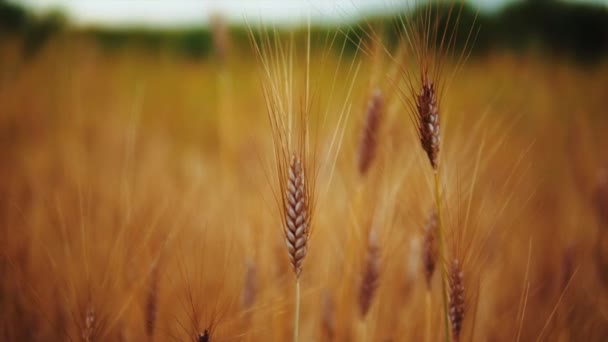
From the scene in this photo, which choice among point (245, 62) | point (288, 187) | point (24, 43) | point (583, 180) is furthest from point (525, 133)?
point (24, 43)

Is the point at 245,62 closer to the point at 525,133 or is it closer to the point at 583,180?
the point at 525,133

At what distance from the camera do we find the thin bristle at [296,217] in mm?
457

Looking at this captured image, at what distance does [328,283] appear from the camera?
91 centimetres

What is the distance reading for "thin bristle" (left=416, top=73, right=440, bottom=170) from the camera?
1.45 ft

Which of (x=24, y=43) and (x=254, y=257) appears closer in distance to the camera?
(x=254, y=257)

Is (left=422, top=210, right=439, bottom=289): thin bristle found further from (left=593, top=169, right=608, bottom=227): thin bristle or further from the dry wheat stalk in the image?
(left=593, top=169, right=608, bottom=227): thin bristle

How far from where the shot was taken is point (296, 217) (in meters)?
0.46

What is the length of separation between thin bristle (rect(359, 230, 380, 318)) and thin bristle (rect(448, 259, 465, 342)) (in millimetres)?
162

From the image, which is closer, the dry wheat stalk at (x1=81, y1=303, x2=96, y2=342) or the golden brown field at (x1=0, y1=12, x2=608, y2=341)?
the dry wheat stalk at (x1=81, y1=303, x2=96, y2=342)

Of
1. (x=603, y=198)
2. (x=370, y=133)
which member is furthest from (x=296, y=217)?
(x=603, y=198)

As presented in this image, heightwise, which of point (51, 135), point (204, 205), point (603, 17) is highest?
point (603, 17)

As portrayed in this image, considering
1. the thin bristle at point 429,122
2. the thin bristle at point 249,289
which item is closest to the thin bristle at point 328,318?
the thin bristle at point 249,289

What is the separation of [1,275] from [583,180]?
230 cm

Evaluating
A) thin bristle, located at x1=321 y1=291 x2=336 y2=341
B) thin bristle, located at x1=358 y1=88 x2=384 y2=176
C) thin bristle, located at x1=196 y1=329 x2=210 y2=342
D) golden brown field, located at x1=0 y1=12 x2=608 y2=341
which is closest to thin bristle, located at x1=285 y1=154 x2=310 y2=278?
golden brown field, located at x1=0 y1=12 x2=608 y2=341
